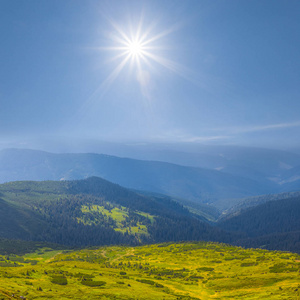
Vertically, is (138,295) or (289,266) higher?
(289,266)

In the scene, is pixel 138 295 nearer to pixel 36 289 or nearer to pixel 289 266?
pixel 36 289

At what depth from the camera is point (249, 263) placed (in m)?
126

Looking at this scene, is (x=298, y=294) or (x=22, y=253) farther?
(x=22, y=253)

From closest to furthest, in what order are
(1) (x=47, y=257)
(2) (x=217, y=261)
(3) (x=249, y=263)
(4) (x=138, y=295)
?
(4) (x=138, y=295)
(3) (x=249, y=263)
(2) (x=217, y=261)
(1) (x=47, y=257)

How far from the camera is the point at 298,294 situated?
195 feet

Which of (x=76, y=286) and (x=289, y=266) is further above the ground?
(x=289, y=266)

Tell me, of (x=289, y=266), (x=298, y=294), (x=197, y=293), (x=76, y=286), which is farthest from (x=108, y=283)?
(x=289, y=266)

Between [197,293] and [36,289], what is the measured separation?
49.9 meters

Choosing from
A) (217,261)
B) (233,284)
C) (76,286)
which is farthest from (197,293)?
(217,261)

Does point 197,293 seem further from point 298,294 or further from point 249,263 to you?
point 249,263

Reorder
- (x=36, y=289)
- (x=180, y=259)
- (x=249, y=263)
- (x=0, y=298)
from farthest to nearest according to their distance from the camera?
(x=180, y=259), (x=249, y=263), (x=36, y=289), (x=0, y=298)

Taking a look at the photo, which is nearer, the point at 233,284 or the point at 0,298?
the point at 0,298

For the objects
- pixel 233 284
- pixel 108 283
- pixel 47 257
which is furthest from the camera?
pixel 47 257

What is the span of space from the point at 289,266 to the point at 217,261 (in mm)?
51068
